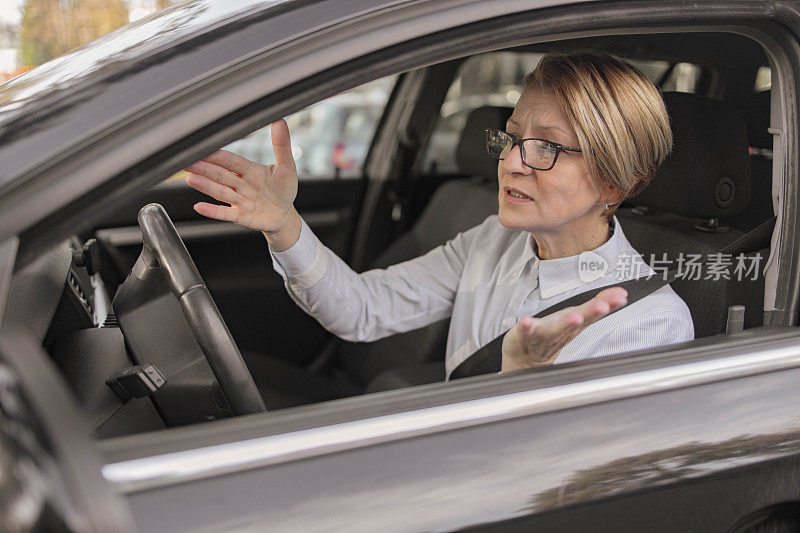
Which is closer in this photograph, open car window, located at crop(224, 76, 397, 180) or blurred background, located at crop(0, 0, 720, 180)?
blurred background, located at crop(0, 0, 720, 180)

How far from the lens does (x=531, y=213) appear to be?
5.03 ft

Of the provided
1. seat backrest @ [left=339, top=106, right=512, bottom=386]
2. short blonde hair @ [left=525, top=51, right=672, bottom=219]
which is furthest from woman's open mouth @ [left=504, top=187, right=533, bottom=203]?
seat backrest @ [left=339, top=106, right=512, bottom=386]

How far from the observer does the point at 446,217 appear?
109 inches

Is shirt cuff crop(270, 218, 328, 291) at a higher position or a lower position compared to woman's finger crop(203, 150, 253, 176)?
lower

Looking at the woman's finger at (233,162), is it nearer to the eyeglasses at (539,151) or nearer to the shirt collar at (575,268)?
the eyeglasses at (539,151)

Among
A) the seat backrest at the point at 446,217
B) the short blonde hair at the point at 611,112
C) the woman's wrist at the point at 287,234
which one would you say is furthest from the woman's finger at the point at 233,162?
the seat backrest at the point at 446,217

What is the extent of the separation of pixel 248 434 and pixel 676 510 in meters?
0.61

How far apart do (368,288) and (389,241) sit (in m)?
1.44

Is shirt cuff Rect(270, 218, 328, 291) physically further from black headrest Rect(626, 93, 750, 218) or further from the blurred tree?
the blurred tree

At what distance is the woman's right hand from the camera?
4.33 feet

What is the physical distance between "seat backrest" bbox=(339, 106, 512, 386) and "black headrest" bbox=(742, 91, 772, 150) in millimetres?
754

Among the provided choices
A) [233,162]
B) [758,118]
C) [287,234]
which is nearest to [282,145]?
[233,162]

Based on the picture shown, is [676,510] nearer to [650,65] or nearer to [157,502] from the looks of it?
[157,502]

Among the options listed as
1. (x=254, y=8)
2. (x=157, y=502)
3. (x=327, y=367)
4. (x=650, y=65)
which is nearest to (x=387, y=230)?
(x=327, y=367)
